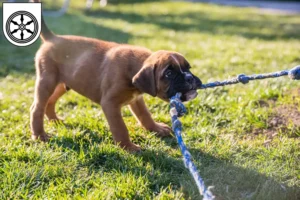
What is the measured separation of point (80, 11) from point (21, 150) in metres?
10.9

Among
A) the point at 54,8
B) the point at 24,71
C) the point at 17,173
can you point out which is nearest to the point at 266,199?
the point at 17,173

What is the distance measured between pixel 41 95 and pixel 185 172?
5.45 feet

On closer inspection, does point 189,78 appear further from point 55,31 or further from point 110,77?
point 55,31

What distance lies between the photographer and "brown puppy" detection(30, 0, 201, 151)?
3.79m

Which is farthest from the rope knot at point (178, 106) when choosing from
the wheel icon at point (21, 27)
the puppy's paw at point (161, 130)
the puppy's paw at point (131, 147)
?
the wheel icon at point (21, 27)

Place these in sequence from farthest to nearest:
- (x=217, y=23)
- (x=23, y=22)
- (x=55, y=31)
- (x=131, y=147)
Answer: (x=217, y=23), (x=55, y=31), (x=23, y=22), (x=131, y=147)

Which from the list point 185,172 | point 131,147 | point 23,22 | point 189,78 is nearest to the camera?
point 185,172

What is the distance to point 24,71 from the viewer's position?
7172 mm

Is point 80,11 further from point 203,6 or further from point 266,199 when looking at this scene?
point 266,199

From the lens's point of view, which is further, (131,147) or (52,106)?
(52,106)

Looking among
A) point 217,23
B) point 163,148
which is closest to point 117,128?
point 163,148

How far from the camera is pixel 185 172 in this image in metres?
3.52

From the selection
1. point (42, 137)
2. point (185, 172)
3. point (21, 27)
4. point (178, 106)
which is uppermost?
point (21, 27)

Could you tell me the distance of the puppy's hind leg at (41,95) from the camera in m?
4.28
